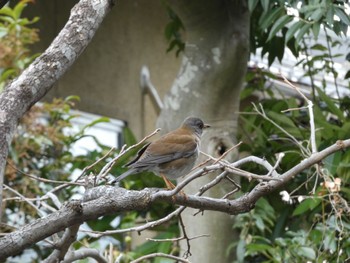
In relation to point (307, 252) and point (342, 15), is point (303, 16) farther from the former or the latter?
point (307, 252)

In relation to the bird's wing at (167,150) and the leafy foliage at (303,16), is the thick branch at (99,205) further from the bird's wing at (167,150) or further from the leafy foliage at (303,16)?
the leafy foliage at (303,16)

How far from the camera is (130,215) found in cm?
638

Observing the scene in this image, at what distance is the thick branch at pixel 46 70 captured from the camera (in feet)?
9.53

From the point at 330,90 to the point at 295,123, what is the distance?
98.4 inches

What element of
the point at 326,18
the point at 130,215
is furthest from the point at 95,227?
the point at 326,18

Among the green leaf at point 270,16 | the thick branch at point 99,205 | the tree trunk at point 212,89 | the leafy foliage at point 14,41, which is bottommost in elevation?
the thick branch at point 99,205

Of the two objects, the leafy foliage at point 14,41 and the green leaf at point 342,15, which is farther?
the leafy foliage at point 14,41

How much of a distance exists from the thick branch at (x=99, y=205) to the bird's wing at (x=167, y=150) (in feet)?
3.69

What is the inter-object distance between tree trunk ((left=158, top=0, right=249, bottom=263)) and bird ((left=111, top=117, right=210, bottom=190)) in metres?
0.77

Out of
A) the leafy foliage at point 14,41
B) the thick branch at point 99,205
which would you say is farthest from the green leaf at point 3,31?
the thick branch at point 99,205

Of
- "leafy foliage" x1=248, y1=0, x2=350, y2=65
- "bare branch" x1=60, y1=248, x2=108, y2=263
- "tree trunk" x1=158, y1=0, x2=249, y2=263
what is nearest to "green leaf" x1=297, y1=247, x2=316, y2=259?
"tree trunk" x1=158, y1=0, x2=249, y2=263

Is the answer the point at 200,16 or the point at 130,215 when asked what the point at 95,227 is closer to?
the point at 130,215

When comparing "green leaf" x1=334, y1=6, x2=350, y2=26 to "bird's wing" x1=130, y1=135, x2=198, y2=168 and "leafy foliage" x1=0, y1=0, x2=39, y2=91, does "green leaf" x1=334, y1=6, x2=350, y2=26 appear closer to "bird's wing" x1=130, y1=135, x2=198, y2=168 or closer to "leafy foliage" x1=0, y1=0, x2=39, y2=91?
"bird's wing" x1=130, y1=135, x2=198, y2=168

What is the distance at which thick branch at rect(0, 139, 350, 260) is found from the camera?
2.79 meters
